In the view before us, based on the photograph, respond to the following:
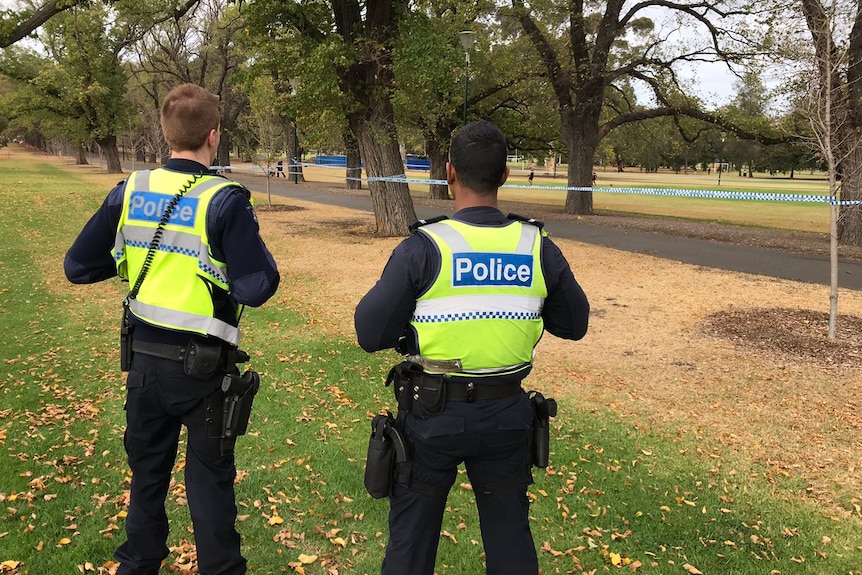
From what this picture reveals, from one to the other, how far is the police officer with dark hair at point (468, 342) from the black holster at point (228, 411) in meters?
0.71

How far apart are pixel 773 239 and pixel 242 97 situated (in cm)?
3631

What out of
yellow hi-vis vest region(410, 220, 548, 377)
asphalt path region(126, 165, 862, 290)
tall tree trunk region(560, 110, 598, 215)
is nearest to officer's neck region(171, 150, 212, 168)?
yellow hi-vis vest region(410, 220, 548, 377)

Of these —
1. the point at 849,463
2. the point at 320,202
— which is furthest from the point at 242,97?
the point at 849,463

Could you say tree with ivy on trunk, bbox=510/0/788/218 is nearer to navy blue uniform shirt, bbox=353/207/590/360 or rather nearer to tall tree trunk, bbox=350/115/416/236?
tall tree trunk, bbox=350/115/416/236

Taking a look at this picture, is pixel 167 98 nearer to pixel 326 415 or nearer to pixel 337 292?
pixel 326 415

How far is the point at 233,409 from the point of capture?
2523mm

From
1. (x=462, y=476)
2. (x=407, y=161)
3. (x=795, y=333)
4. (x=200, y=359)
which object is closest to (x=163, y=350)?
(x=200, y=359)

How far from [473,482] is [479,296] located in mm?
728

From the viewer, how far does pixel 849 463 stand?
427 centimetres

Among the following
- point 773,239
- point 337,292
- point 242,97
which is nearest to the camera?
point 337,292

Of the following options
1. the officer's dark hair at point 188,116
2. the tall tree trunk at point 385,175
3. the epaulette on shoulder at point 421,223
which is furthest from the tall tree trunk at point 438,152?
the epaulette on shoulder at point 421,223

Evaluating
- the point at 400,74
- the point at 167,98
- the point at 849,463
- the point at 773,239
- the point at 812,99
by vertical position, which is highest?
the point at 400,74

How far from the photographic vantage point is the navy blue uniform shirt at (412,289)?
6.88 ft

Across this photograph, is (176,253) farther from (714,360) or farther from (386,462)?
(714,360)
